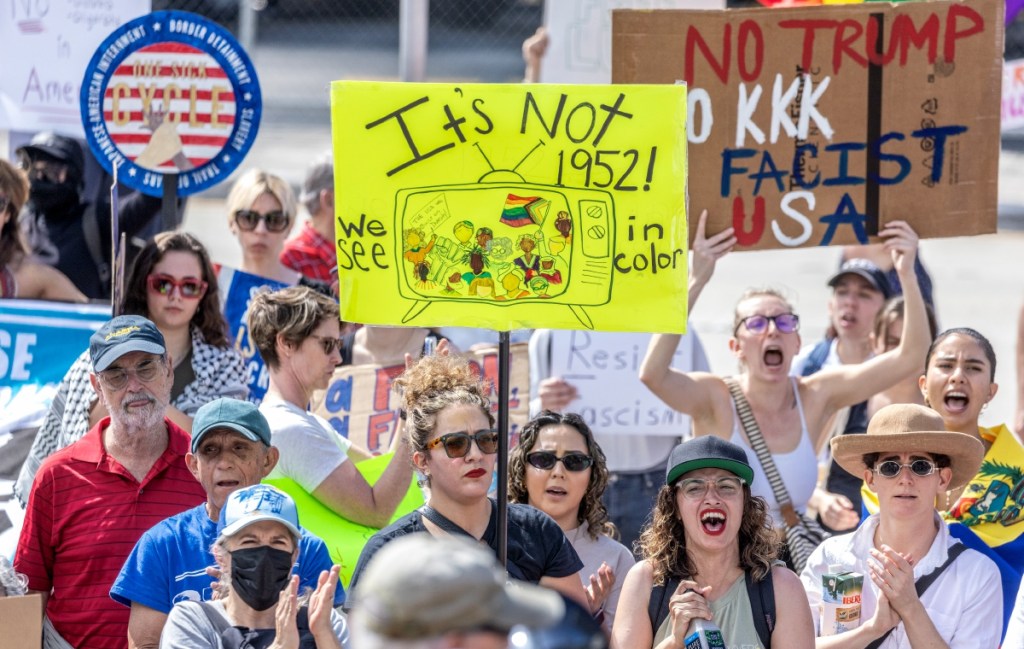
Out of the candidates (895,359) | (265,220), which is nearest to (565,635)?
(895,359)

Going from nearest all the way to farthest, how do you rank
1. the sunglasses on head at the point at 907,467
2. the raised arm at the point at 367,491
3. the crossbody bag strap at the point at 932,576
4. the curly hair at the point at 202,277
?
the crossbody bag strap at the point at 932,576, the sunglasses on head at the point at 907,467, the raised arm at the point at 367,491, the curly hair at the point at 202,277

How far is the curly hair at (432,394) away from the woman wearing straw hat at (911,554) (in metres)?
1.10

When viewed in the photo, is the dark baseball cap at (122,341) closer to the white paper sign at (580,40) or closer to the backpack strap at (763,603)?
the backpack strap at (763,603)

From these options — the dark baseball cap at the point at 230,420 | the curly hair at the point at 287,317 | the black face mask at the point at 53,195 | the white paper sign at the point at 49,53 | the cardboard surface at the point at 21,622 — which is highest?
the white paper sign at the point at 49,53

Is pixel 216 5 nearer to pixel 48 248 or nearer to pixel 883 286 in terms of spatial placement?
pixel 48 248

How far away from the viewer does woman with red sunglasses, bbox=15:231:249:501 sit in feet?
17.9

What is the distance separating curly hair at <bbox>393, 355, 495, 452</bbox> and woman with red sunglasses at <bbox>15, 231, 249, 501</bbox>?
3.85 ft

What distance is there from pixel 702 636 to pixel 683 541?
1.07 ft

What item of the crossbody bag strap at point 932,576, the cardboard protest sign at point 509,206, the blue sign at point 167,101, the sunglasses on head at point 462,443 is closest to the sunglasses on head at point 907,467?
the crossbody bag strap at point 932,576

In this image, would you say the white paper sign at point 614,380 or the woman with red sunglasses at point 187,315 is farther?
the white paper sign at point 614,380

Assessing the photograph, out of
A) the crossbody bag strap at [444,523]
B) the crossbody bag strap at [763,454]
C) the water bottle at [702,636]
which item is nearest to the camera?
the water bottle at [702,636]

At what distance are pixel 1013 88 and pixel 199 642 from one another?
238 inches

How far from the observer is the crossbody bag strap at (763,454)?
5422mm

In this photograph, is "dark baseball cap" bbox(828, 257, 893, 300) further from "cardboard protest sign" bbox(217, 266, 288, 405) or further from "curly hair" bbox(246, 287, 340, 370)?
"curly hair" bbox(246, 287, 340, 370)
